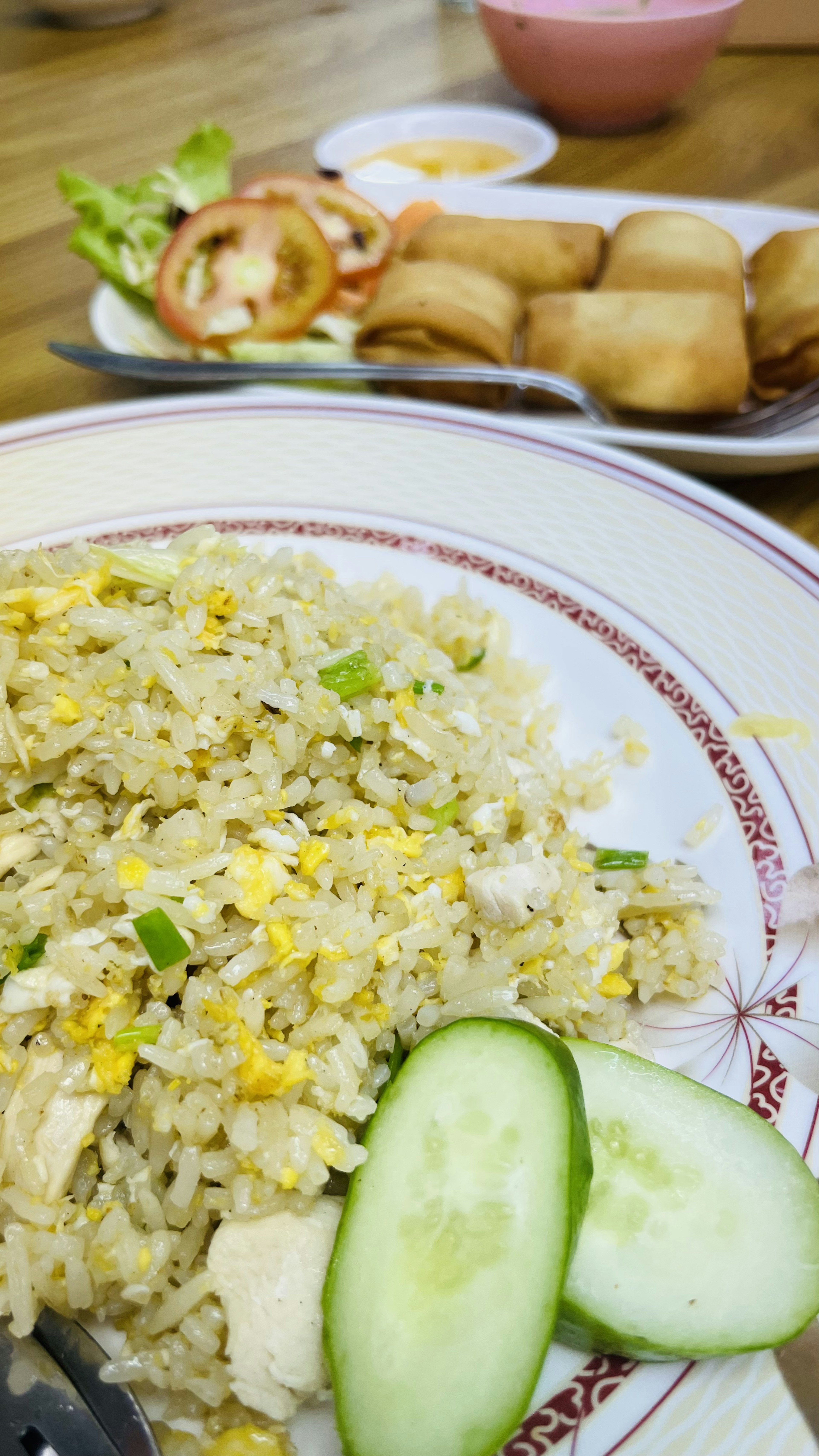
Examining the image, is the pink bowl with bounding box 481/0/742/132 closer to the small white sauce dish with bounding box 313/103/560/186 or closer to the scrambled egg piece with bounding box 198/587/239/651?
the small white sauce dish with bounding box 313/103/560/186

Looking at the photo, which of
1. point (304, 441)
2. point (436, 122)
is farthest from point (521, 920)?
point (436, 122)

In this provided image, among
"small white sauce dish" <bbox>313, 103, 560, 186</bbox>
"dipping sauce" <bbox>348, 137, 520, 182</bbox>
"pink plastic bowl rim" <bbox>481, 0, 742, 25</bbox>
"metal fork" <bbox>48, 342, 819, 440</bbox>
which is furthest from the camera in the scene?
"dipping sauce" <bbox>348, 137, 520, 182</bbox>

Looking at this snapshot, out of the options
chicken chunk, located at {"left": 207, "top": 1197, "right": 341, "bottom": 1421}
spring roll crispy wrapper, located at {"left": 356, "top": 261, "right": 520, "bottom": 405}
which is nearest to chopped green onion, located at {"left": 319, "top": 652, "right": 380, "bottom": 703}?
chicken chunk, located at {"left": 207, "top": 1197, "right": 341, "bottom": 1421}

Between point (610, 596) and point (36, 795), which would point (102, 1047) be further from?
point (610, 596)

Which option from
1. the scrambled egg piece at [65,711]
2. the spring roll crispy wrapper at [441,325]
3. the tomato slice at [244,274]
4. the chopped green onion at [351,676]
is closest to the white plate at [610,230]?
the tomato slice at [244,274]

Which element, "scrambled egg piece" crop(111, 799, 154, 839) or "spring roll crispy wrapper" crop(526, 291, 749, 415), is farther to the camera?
"spring roll crispy wrapper" crop(526, 291, 749, 415)

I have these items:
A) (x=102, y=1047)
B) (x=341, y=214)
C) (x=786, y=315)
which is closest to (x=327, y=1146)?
(x=102, y=1047)

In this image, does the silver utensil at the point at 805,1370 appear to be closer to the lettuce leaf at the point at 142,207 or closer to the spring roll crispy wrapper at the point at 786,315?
the spring roll crispy wrapper at the point at 786,315
